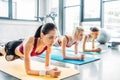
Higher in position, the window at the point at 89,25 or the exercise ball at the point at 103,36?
the window at the point at 89,25

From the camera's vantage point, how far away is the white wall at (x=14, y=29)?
184 inches

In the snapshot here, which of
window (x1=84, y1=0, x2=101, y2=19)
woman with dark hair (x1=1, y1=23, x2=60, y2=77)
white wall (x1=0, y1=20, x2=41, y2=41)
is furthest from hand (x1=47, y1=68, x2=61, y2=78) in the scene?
white wall (x1=0, y1=20, x2=41, y2=41)

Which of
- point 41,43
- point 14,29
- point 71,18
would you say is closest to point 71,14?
point 71,18

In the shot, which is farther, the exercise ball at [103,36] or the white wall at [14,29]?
the white wall at [14,29]

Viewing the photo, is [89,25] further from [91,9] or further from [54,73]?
[54,73]

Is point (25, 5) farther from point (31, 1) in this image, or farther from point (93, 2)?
point (93, 2)

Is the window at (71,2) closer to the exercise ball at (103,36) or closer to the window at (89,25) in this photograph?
the window at (89,25)

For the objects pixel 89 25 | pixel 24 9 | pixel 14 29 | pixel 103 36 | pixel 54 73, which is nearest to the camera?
pixel 54 73

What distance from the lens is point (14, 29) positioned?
4.92 metres

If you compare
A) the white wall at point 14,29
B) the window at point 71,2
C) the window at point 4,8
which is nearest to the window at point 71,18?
the window at point 71,2

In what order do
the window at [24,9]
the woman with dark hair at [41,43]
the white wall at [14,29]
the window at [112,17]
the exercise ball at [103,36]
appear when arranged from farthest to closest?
1. the window at [24,9]
2. the white wall at [14,29]
3. the window at [112,17]
4. the exercise ball at [103,36]
5. the woman with dark hair at [41,43]

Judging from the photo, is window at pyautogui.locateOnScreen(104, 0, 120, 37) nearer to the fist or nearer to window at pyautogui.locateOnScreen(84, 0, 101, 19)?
window at pyautogui.locateOnScreen(84, 0, 101, 19)

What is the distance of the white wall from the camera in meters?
4.67

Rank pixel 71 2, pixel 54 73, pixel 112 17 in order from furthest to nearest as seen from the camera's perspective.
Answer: pixel 71 2 < pixel 112 17 < pixel 54 73
